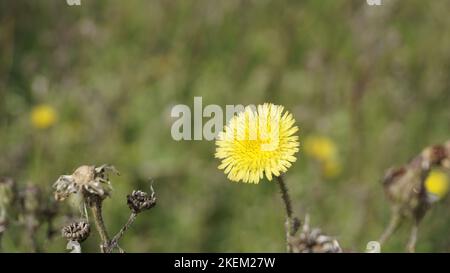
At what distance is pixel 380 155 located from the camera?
2.76 m

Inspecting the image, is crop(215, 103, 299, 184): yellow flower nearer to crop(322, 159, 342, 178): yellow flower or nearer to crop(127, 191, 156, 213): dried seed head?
crop(127, 191, 156, 213): dried seed head

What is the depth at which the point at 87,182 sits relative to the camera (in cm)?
123

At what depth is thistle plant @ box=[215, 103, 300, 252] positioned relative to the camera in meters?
1.22

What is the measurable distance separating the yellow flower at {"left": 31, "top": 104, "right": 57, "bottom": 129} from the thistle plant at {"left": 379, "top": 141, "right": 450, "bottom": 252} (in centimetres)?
172

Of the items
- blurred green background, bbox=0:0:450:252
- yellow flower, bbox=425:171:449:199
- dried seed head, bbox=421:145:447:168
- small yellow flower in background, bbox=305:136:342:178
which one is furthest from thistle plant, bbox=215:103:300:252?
small yellow flower in background, bbox=305:136:342:178

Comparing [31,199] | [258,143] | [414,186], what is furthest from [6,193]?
[414,186]

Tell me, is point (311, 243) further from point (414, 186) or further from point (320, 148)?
point (320, 148)

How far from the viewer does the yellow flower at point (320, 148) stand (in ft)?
9.37

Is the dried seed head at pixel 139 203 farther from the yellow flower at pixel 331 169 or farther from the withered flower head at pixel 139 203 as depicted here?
the yellow flower at pixel 331 169

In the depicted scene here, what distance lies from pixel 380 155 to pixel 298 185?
1.17 feet

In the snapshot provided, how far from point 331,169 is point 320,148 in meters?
A: 0.11

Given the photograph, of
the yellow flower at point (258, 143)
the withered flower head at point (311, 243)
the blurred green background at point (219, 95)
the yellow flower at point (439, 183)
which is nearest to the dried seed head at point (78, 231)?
the yellow flower at point (258, 143)

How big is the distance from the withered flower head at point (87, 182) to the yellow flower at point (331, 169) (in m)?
1.69
